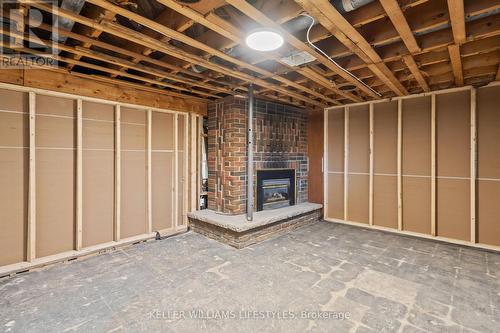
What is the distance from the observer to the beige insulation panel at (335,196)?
16.7 ft

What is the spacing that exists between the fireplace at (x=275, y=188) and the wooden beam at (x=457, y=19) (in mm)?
3157

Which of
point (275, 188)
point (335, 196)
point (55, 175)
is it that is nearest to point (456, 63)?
point (335, 196)

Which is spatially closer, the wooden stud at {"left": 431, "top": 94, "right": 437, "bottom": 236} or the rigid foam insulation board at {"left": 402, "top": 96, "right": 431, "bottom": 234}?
the wooden stud at {"left": 431, "top": 94, "right": 437, "bottom": 236}

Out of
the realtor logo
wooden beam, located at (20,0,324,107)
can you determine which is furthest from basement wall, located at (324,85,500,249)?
the realtor logo

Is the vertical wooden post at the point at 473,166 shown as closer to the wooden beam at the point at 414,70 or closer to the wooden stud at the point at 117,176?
the wooden beam at the point at 414,70

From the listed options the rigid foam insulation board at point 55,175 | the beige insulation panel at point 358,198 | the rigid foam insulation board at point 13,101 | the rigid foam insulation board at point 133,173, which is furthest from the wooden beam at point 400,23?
the rigid foam insulation board at point 13,101

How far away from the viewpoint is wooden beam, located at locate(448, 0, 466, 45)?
1.72 metres

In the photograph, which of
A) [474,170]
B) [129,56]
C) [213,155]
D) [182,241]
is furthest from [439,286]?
[129,56]

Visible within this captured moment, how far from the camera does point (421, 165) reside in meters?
4.19

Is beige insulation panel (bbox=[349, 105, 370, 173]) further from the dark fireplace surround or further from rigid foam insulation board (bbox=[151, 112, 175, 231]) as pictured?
rigid foam insulation board (bbox=[151, 112, 175, 231])

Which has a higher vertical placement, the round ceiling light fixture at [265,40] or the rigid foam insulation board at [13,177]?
the round ceiling light fixture at [265,40]

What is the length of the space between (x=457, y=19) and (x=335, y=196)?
3.74 meters

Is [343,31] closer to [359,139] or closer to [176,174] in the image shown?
[359,139]

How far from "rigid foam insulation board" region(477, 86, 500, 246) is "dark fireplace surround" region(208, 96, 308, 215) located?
2894 mm
